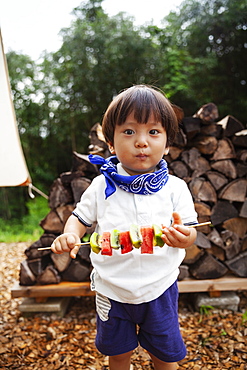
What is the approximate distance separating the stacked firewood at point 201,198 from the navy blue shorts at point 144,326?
43.1 inches

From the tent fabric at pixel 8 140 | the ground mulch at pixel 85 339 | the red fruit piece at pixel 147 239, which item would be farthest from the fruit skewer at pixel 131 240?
the tent fabric at pixel 8 140

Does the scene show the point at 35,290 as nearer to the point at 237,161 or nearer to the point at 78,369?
the point at 78,369

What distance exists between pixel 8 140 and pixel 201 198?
1.58m

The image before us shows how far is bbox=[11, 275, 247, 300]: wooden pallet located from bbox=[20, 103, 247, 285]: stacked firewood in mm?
61

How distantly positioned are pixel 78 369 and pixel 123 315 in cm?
76

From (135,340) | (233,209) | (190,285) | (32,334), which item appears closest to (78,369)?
(32,334)

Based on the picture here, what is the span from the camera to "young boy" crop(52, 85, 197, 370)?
1.28 metres

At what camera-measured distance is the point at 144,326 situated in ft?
4.60

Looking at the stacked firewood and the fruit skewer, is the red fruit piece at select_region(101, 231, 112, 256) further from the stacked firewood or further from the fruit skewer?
the stacked firewood

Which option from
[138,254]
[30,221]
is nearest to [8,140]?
[138,254]

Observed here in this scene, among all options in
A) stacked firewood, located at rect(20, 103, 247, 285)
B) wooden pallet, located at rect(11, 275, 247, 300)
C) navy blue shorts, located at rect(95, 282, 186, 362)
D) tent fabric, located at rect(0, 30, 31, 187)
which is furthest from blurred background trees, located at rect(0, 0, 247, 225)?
navy blue shorts, located at rect(95, 282, 186, 362)

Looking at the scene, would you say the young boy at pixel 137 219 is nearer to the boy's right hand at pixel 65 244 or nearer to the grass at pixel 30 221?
the boy's right hand at pixel 65 244

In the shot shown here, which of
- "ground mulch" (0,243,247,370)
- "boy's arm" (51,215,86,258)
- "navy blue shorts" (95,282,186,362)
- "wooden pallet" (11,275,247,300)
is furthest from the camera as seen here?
"wooden pallet" (11,275,247,300)

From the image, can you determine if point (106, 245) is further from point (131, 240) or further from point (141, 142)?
point (141, 142)
